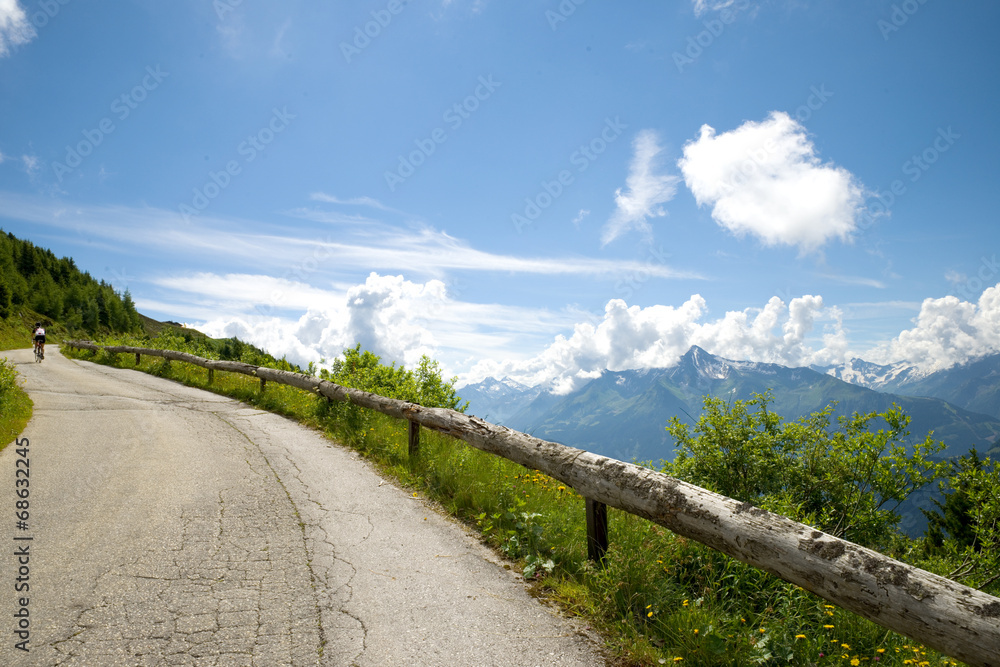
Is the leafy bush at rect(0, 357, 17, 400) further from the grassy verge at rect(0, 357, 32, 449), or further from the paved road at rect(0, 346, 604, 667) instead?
the paved road at rect(0, 346, 604, 667)

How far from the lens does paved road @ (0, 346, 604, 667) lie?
10.3 feet

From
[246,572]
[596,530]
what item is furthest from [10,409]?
[596,530]

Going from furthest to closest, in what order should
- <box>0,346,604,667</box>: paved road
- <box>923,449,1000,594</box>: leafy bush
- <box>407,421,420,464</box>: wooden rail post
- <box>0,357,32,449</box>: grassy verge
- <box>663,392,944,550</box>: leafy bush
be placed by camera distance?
<box>0,357,32,449</box>: grassy verge
<box>407,421,420,464</box>: wooden rail post
<box>663,392,944,550</box>: leafy bush
<box>923,449,1000,594</box>: leafy bush
<box>0,346,604,667</box>: paved road

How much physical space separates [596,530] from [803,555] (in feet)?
6.16

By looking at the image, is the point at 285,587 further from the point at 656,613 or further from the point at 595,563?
the point at 656,613

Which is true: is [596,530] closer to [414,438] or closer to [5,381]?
[414,438]

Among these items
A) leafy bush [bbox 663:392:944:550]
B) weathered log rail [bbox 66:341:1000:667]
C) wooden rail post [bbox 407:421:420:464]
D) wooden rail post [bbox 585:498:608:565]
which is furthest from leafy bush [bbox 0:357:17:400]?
leafy bush [bbox 663:392:944:550]

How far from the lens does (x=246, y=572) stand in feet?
13.2

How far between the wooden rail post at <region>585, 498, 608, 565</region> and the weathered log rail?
14mm

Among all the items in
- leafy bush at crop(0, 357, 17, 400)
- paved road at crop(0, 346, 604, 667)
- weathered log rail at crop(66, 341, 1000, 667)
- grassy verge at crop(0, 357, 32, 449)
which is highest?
weathered log rail at crop(66, 341, 1000, 667)

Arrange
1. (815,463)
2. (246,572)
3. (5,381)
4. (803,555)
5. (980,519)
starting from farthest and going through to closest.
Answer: (5,381), (815,463), (980,519), (246,572), (803,555)

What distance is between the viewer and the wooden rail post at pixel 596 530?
4438 millimetres

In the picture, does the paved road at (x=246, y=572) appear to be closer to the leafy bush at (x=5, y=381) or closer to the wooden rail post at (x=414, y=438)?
the wooden rail post at (x=414, y=438)

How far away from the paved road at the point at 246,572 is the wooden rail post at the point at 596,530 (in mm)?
820
